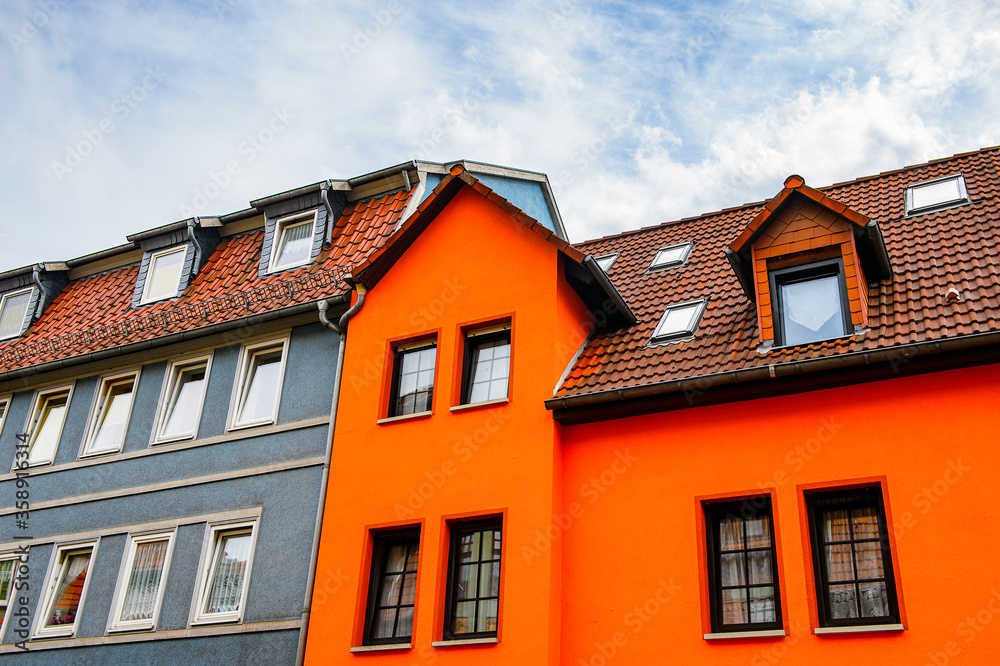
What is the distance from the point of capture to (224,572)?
15211 mm

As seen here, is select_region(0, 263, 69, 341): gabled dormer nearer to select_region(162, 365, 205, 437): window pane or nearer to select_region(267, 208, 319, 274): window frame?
select_region(162, 365, 205, 437): window pane

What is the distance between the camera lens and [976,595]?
33.0 ft

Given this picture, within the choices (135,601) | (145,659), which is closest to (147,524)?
(135,601)

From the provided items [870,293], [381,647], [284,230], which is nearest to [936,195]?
[870,293]

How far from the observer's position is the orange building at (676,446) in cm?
1085

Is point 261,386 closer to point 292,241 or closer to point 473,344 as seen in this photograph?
point 292,241

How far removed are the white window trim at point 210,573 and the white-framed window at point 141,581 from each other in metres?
0.72

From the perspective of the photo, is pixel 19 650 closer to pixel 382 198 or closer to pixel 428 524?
pixel 428 524

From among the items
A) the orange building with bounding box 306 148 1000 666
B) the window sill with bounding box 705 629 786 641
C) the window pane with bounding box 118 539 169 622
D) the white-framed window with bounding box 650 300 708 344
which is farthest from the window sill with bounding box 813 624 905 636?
the window pane with bounding box 118 539 169 622

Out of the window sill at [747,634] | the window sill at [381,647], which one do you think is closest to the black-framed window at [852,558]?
the window sill at [747,634]

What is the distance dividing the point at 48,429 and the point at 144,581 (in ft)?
16.6

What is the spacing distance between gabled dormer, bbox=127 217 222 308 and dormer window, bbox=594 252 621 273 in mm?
8081

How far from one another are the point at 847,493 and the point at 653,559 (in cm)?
242

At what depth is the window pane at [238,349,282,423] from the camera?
16.4m
